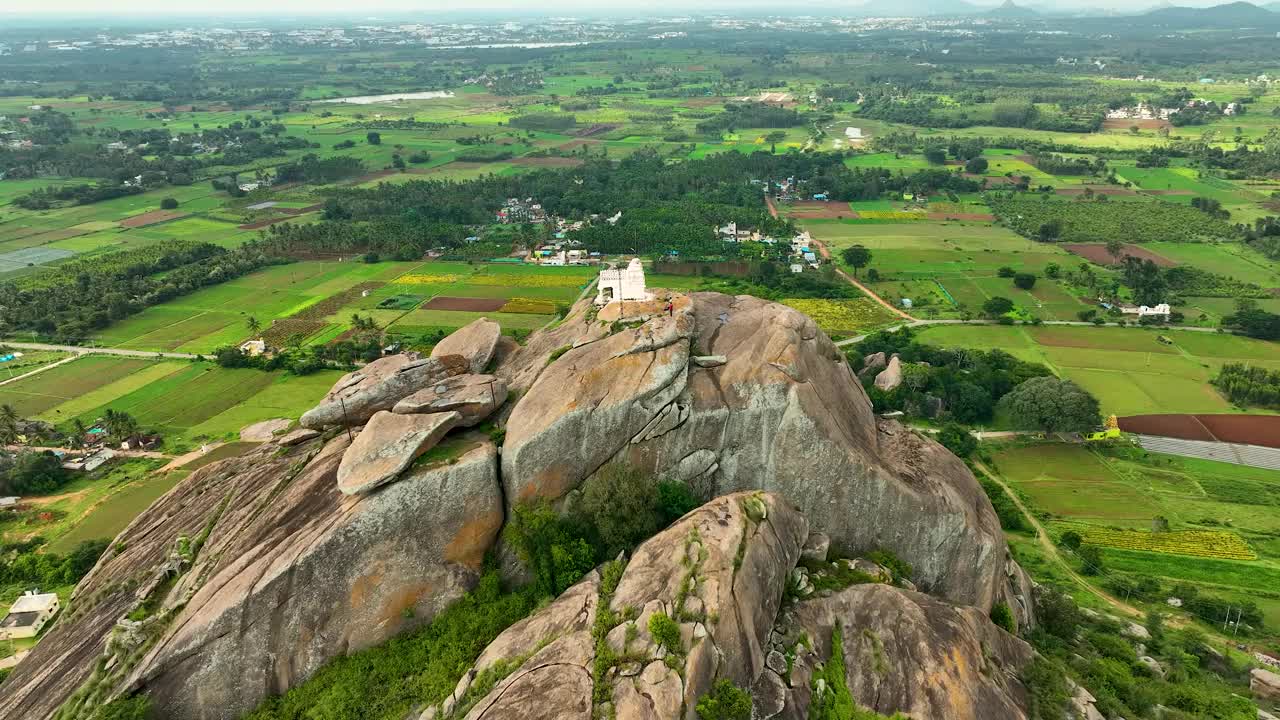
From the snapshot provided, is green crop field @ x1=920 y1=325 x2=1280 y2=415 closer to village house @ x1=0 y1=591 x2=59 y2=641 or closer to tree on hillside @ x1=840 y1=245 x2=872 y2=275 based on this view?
tree on hillside @ x1=840 y1=245 x2=872 y2=275

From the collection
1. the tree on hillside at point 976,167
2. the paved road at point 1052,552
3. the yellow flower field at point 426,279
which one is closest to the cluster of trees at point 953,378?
the paved road at point 1052,552

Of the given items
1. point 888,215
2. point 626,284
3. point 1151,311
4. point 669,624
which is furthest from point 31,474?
point 888,215

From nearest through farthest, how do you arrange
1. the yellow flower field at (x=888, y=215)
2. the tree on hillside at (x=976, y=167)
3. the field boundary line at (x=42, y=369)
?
the field boundary line at (x=42, y=369), the yellow flower field at (x=888, y=215), the tree on hillside at (x=976, y=167)

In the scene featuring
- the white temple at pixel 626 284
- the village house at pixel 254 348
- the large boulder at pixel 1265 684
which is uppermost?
the white temple at pixel 626 284

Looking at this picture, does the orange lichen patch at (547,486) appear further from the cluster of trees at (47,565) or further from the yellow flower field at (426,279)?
the yellow flower field at (426,279)

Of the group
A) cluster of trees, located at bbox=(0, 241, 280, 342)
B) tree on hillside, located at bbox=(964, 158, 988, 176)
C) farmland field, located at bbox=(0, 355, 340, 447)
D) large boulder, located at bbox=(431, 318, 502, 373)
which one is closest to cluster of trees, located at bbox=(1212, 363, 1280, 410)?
large boulder, located at bbox=(431, 318, 502, 373)

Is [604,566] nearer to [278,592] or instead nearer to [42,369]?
[278,592]
